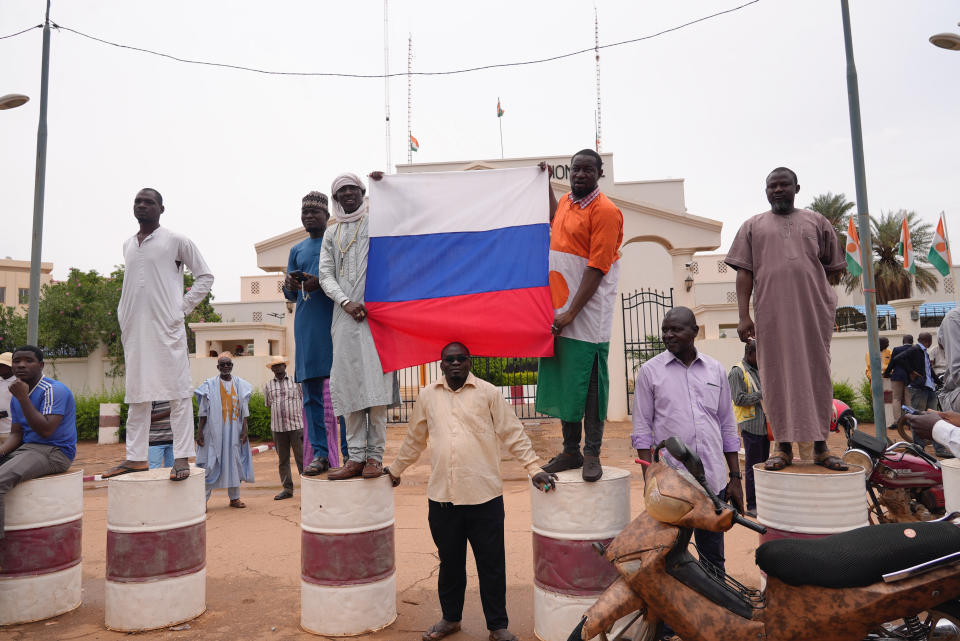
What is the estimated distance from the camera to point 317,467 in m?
4.53

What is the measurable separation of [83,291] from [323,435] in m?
21.6

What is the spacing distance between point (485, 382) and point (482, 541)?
38.0 inches

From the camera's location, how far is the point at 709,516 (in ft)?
9.48

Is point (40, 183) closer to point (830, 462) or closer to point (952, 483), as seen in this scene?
point (830, 462)

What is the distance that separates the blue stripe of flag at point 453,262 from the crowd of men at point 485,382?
0.18 metres

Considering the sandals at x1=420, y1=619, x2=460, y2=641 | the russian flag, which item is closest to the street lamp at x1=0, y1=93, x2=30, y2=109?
the russian flag

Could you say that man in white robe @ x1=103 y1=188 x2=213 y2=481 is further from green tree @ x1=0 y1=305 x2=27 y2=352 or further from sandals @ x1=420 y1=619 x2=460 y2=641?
green tree @ x1=0 y1=305 x2=27 y2=352

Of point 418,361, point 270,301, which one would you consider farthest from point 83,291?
point 418,361

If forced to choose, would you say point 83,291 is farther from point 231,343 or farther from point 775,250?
point 775,250

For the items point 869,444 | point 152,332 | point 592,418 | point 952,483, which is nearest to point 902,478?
point 869,444

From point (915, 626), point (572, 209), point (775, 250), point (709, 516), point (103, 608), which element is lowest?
point (103, 608)

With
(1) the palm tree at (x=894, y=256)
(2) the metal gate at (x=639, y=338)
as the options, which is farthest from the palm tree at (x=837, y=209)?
(2) the metal gate at (x=639, y=338)

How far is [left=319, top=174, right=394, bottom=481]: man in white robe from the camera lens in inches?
167

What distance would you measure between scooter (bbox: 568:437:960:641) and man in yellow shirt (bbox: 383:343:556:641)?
3.05ft
